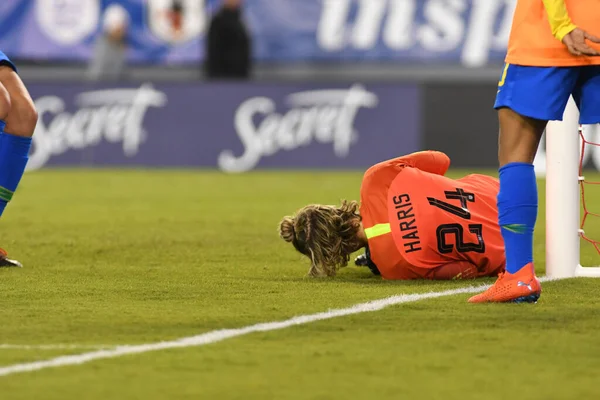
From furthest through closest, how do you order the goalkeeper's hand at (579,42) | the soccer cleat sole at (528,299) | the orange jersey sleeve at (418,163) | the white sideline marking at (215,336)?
1. the orange jersey sleeve at (418,163)
2. the soccer cleat sole at (528,299)
3. the goalkeeper's hand at (579,42)
4. the white sideline marking at (215,336)

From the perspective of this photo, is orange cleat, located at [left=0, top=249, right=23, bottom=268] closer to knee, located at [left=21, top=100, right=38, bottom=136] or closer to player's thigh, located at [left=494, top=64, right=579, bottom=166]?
knee, located at [left=21, top=100, right=38, bottom=136]

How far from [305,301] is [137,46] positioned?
1442 centimetres

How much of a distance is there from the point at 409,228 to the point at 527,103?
98 centimetres

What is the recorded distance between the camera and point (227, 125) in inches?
611

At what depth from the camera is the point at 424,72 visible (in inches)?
787

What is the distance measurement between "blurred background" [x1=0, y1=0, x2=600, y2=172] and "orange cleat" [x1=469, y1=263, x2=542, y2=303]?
9767 mm

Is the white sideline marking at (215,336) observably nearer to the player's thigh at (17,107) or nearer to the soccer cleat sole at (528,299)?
the soccer cleat sole at (528,299)

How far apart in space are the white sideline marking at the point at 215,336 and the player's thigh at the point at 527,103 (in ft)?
2.21

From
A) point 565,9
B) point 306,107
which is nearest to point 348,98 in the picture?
point 306,107

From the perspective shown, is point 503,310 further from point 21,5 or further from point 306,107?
point 21,5

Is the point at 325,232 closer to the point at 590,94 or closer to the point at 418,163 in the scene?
the point at 418,163

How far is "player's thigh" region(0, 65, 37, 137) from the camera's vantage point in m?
6.37

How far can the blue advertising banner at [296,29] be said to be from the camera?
18.8 m

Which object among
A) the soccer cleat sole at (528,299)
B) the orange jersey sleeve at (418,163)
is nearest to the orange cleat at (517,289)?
the soccer cleat sole at (528,299)
